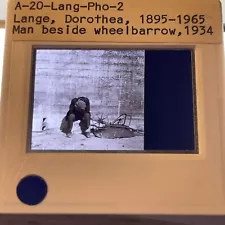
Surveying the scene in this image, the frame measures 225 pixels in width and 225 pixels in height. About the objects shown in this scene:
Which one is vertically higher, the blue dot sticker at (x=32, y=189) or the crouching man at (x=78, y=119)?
the crouching man at (x=78, y=119)

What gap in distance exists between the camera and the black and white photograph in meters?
0.76

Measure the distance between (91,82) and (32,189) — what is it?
0.22 meters

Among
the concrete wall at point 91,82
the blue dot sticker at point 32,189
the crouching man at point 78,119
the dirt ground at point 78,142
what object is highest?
the concrete wall at point 91,82

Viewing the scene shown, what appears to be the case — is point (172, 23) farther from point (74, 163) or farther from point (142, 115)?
point (74, 163)

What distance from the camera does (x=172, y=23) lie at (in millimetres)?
811

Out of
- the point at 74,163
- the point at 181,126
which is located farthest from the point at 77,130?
the point at 181,126

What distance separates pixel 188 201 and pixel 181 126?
0.45 feet

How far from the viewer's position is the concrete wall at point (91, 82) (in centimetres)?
77

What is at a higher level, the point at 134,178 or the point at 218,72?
the point at 218,72

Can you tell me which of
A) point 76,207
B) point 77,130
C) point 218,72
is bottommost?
point 76,207

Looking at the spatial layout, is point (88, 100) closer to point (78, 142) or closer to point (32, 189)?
point (78, 142)

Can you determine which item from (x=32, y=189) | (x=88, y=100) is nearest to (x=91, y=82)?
(x=88, y=100)

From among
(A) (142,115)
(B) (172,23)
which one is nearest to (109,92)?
(A) (142,115)

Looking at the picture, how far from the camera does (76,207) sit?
0.73 meters
